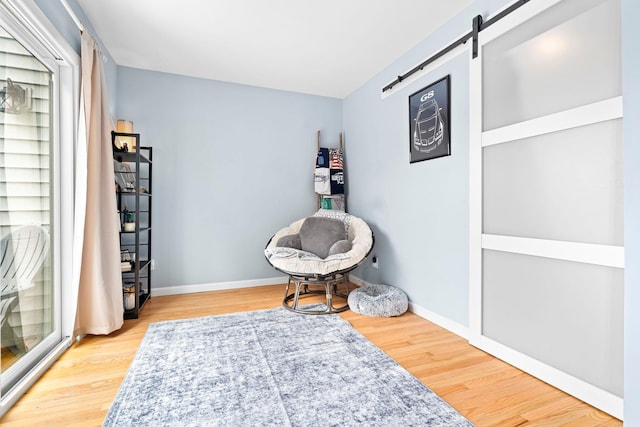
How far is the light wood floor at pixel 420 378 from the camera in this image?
4.94ft

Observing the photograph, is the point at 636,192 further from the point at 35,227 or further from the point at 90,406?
the point at 35,227

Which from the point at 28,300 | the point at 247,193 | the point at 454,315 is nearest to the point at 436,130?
the point at 454,315

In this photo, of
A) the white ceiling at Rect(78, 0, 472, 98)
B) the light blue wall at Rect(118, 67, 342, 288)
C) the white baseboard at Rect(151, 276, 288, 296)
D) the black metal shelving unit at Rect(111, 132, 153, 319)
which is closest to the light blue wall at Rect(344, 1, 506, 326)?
the white ceiling at Rect(78, 0, 472, 98)

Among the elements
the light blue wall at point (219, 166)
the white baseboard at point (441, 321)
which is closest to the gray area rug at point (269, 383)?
the white baseboard at point (441, 321)

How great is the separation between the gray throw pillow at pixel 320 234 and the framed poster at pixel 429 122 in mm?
1063

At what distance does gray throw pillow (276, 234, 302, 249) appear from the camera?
340 centimetres

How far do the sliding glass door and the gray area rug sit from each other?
0.59 m

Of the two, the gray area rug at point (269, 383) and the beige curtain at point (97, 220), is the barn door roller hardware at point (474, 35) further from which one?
the beige curtain at point (97, 220)

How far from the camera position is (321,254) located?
11.1 ft

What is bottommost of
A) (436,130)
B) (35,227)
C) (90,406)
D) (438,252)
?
(90,406)

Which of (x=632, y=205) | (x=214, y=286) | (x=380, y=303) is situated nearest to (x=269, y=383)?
(x=380, y=303)

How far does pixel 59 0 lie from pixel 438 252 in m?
3.17

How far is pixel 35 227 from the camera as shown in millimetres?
1959

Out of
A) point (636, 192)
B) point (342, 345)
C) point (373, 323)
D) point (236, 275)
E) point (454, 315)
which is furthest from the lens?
point (236, 275)
